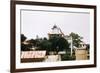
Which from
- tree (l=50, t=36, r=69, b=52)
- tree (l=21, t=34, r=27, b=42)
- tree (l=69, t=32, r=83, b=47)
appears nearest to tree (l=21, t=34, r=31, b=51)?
tree (l=21, t=34, r=27, b=42)

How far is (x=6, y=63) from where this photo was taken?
167 centimetres

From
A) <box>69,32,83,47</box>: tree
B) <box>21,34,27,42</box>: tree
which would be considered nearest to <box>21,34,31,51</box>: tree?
<box>21,34,27,42</box>: tree

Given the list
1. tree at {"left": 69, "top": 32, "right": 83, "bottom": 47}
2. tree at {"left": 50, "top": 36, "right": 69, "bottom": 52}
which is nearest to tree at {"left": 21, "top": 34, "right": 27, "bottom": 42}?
tree at {"left": 50, "top": 36, "right": 69, "bottom": 52}

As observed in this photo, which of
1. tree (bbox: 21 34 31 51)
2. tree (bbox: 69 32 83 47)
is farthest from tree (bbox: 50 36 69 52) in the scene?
tree (bbox: 21 34 31 51)

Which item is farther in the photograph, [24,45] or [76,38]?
[76,38]

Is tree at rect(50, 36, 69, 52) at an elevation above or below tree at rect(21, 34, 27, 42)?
below

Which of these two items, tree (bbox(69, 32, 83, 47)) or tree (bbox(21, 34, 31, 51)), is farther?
tree (bbox(69, 32, 83, 47))

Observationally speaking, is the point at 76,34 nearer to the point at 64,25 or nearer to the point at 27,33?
the point at 64,25

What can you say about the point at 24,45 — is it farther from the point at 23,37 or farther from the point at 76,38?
the point at 76,38

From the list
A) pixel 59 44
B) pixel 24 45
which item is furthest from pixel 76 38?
pixel 24 45

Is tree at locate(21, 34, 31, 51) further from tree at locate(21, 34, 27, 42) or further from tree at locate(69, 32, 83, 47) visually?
tree at locate(69, 32, 83, 47)

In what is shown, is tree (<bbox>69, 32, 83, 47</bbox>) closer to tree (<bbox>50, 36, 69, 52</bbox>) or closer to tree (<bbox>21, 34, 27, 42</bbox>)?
tree (<bbox>50, 36, 69, 52</bbox>)

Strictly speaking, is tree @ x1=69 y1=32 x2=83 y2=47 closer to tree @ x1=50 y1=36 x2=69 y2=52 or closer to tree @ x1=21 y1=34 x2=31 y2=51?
tree @ x1=50 y1=36 x2=69 y2=52

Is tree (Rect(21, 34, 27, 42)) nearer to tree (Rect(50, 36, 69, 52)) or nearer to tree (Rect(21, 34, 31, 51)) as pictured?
tree (Rect(21, 34, 31, 51))
